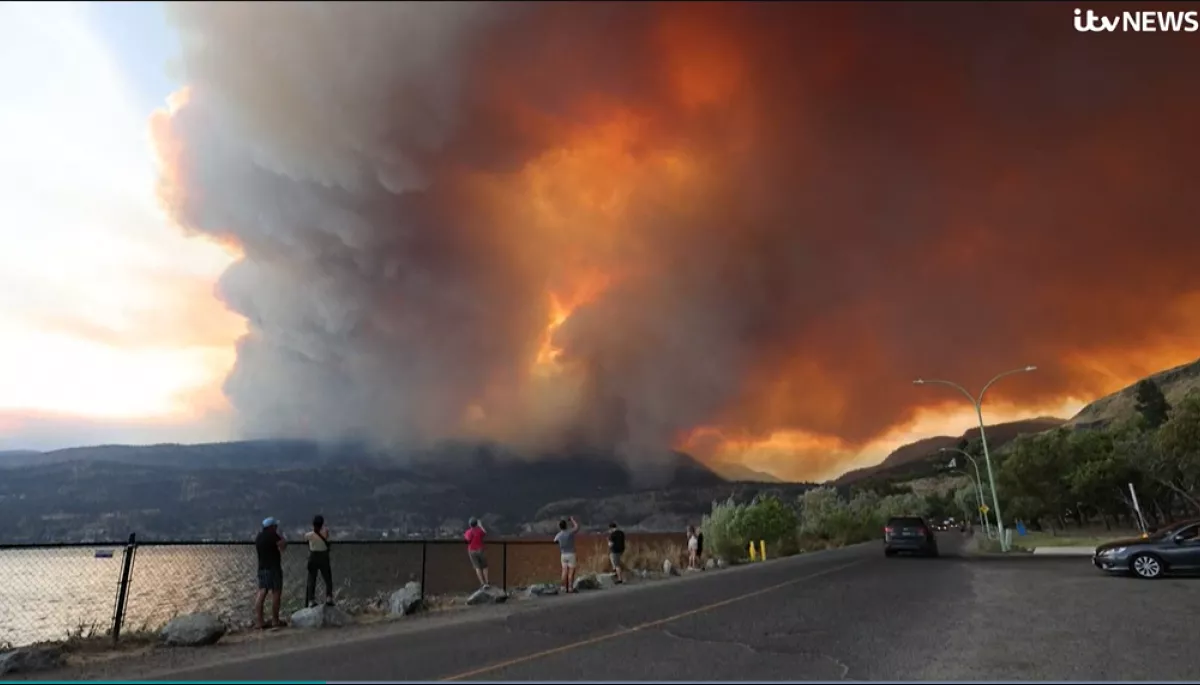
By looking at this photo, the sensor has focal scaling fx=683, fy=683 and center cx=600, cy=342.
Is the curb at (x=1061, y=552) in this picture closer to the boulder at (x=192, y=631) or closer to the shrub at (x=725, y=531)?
the shrub at (x=725, y=531)

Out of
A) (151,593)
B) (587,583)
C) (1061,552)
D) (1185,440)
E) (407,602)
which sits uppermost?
(1185,440)

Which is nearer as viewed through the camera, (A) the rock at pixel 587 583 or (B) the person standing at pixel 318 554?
(B) the person standing at pixel 318 554

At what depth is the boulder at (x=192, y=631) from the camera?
1071 cm

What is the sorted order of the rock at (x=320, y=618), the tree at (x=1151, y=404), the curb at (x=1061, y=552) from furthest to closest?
the tree at (x=1151, y=404) < the curb at (x=1061, y=552) < the rock at (x=320, y=618)

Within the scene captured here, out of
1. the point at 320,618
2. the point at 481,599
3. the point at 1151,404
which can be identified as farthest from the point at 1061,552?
the point at 1151,404

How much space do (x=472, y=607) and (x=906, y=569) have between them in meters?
15.7

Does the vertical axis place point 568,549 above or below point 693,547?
above

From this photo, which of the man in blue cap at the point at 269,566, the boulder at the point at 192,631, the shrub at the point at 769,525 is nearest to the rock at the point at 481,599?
the man in blue cap at the point at 269,566

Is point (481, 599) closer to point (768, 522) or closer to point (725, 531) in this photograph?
point (725, 531)

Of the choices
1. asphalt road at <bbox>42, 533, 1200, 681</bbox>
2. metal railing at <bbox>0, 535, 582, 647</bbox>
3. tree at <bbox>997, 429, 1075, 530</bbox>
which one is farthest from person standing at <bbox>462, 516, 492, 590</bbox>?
tree at <bbox>997, 429, 1075, 530</bbox>

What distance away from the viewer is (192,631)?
35.6 ft

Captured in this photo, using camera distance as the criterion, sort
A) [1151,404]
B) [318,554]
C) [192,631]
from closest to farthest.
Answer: [192,631] → [318,554] → [1151,404]

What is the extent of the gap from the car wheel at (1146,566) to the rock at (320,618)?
779 inches

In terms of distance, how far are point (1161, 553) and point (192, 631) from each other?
22.5 m
